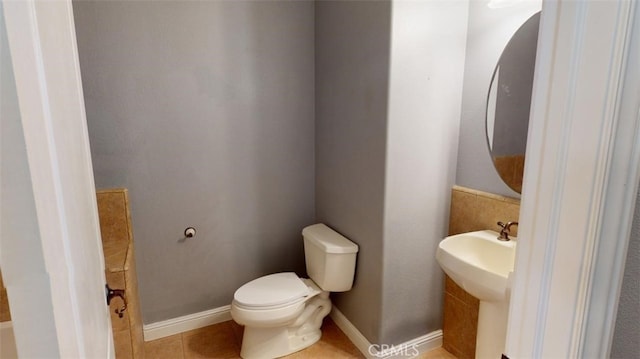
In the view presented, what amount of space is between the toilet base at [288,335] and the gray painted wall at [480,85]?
1106mm

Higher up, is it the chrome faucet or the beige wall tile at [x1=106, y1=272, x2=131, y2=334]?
the chrome faucet

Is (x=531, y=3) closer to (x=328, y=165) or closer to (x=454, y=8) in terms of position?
(x=454, y=8)

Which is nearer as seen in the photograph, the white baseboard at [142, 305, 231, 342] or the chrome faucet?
the chrome faucet

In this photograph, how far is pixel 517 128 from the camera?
1.56 meters

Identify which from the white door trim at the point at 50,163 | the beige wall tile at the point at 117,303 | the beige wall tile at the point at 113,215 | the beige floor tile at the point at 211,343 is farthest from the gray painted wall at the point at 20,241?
the beige floor tile at the point at 211,343

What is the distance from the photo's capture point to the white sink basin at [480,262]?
122 centimetres

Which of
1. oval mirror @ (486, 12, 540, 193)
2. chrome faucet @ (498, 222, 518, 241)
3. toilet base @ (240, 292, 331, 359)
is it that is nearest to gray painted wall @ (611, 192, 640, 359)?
chrome faucet @ (498, 222, 518, 241)

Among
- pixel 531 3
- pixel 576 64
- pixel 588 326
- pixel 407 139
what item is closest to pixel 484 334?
pixel 407 139

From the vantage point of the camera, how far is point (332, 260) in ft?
6.17

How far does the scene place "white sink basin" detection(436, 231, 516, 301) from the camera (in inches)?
47.9

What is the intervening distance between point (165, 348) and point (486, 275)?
70.2 inches

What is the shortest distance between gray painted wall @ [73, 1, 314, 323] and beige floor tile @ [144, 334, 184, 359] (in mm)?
137

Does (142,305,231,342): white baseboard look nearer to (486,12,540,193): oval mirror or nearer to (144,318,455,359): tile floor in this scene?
(144,318,455,359): tile floor

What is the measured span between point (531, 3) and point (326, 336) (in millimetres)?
2037
